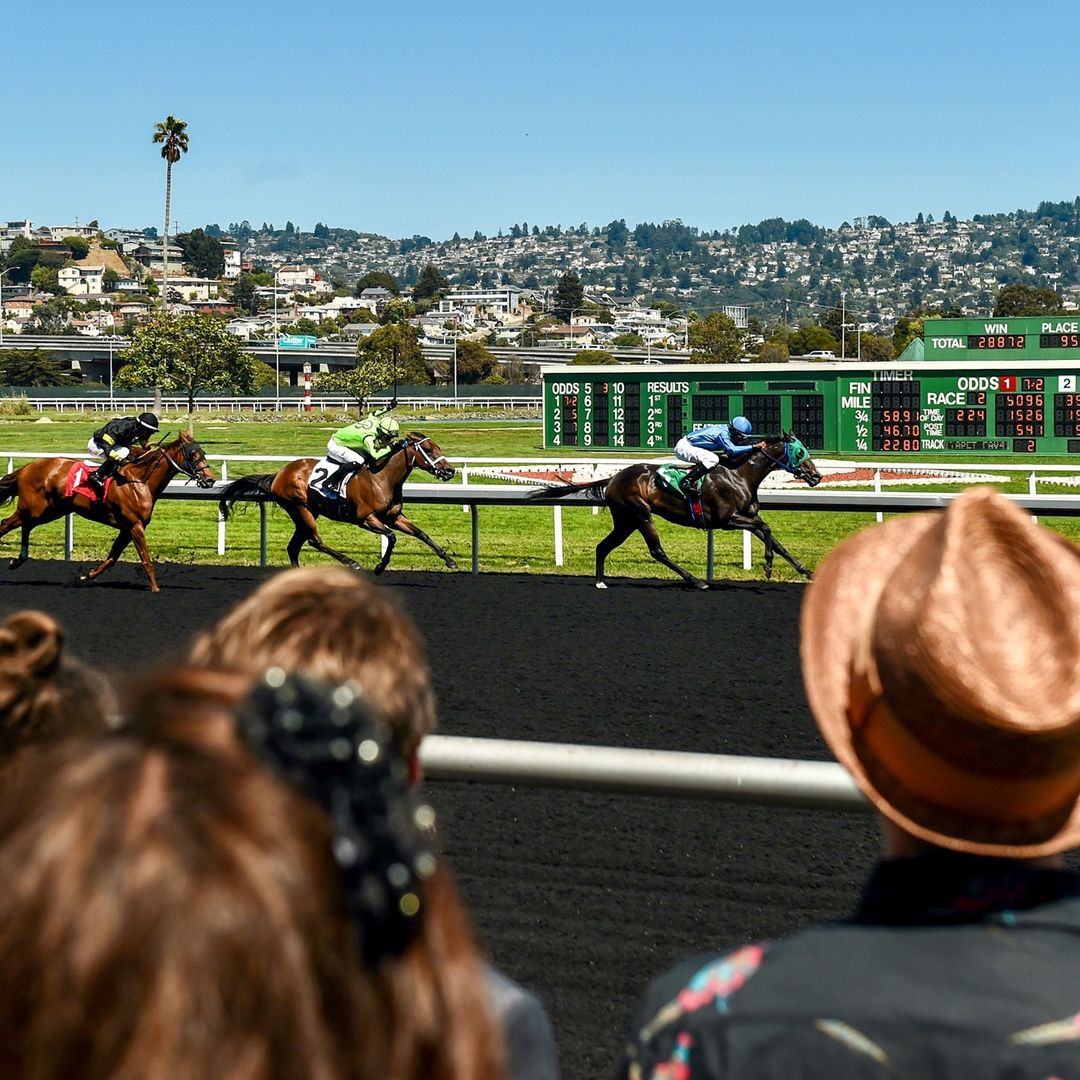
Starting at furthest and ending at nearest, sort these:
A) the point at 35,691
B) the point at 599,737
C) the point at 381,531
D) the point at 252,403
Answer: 1. the point at 252,403
2. the point at 381,531
3. the point at 599,737
4. the point at 35,691

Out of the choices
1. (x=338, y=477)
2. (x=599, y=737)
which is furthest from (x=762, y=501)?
(x=599, y=737)

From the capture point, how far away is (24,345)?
386ft

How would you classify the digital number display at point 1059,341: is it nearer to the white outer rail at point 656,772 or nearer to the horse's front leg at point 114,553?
the horse's front leg at point 114,553

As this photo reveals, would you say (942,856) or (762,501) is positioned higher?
(942,856)

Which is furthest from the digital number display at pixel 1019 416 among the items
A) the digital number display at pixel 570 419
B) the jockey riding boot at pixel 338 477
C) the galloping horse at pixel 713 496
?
the jockey riding boot at pixel 338 477

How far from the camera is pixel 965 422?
82.6 feet

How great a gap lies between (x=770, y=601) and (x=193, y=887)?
11100mm

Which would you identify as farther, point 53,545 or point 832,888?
point 53,545

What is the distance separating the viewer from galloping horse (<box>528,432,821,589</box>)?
521 inches

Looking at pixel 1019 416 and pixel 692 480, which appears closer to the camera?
pixel 692 480

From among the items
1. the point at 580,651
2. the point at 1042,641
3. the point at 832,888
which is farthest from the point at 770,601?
the point at 1042,641

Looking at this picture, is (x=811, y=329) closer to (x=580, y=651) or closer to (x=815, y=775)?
(x=580, y=651)

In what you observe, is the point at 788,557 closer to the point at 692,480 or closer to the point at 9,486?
the point at 692,480

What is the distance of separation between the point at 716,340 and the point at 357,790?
11348 cm
